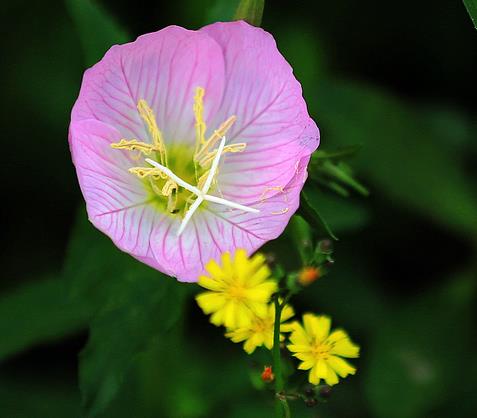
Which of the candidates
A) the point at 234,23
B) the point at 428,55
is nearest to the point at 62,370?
the point at 234,23

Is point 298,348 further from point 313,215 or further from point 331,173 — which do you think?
point 331,173

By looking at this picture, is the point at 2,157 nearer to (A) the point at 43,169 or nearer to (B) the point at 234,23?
(A) the point at 43,169

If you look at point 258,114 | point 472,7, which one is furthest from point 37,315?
point 472,7

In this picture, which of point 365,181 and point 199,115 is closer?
point 199,115

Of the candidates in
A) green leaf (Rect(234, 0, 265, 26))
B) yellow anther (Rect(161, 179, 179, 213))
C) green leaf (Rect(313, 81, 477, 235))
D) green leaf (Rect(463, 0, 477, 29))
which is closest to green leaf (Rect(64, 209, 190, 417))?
yellow anther (Rect(161, 179, 179, 213))

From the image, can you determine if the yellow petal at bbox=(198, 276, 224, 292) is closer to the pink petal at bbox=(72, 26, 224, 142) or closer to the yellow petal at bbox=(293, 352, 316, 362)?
the yellow petal at bbox=(293, 352, 316, 362)

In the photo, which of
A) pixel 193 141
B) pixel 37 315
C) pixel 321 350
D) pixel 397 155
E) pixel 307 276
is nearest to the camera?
pixel 307 276
